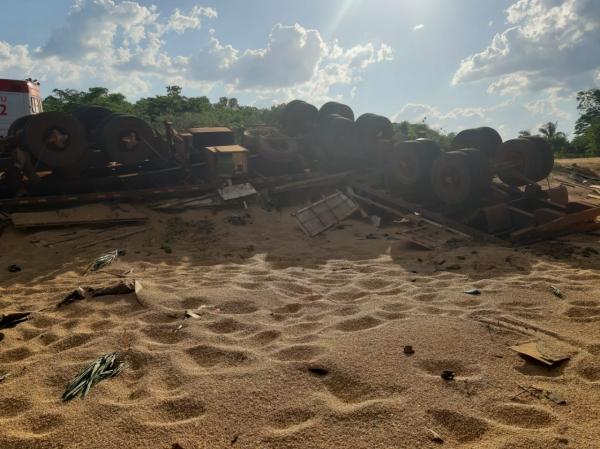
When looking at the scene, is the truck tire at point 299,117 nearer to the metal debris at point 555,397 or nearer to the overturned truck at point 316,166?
the overturned truck at point 316,166

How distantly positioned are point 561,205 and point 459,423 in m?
7.04

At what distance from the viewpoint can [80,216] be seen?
318 inches

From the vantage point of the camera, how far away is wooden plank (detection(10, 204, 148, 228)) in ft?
24.6

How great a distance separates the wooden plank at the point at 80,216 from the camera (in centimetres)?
750

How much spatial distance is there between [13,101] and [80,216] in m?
5.60

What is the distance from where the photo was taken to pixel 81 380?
2682 millimetres

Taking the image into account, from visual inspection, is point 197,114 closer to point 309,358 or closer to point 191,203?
point 191,203

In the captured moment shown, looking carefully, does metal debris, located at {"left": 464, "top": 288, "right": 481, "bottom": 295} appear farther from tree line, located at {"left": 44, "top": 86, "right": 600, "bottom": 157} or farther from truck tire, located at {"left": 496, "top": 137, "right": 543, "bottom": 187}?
tree line, located at {"left": 44, "top": 86, "right": 600, "bottom": 157}

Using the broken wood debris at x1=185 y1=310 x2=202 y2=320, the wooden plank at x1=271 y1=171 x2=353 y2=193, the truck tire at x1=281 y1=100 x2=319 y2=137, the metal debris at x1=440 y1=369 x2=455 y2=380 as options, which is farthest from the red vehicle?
the metal debris at x1=440 y1=369 x2=455 y2=380

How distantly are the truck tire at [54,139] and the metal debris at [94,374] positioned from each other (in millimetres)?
6688

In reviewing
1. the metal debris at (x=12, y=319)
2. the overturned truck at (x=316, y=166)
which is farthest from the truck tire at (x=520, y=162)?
the metal debris at (x=12, y=319)

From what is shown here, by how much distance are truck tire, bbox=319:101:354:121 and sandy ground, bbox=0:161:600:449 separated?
31.1 feet

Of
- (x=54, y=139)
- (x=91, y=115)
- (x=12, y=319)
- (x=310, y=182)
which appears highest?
(x=91, y=115)

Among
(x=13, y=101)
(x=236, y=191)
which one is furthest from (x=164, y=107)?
(x=236, y=191)
